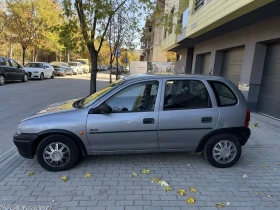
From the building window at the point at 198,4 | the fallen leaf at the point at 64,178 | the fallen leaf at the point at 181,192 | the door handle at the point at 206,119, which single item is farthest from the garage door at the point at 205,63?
the fallen leaf at the point at 64,178

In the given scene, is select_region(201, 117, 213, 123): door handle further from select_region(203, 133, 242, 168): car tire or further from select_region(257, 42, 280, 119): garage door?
select_region(257, 42, 280, 119): garage door

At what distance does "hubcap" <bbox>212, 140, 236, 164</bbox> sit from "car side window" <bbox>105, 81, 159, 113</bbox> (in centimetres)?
128

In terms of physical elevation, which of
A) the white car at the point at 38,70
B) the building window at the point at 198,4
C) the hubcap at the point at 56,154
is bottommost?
the hubcap at the point at 56,154

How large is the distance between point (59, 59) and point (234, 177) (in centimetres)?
4543

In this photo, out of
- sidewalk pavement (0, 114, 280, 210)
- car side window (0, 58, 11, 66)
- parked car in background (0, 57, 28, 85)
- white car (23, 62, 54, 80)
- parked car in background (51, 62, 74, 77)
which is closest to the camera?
sidewalk pavement (0, 114, 280, 210)

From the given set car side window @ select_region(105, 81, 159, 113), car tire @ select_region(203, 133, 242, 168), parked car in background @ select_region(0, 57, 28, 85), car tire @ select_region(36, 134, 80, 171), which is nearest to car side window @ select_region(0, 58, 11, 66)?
parked car in background @ select_region(0, 57, 28, 85)

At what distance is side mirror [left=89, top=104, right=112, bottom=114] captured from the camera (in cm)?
331

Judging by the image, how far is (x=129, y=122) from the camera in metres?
3.37

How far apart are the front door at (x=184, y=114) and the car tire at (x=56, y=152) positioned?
138 cm

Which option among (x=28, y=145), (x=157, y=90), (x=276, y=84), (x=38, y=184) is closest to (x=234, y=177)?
(x=157, y=90)

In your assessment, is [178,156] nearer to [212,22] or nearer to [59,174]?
[59,174]

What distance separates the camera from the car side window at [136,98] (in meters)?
3.46

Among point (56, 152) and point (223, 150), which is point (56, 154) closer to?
point (56, 152)

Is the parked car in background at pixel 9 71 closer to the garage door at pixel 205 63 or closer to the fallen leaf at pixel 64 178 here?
the garage door at pixel 205 63
